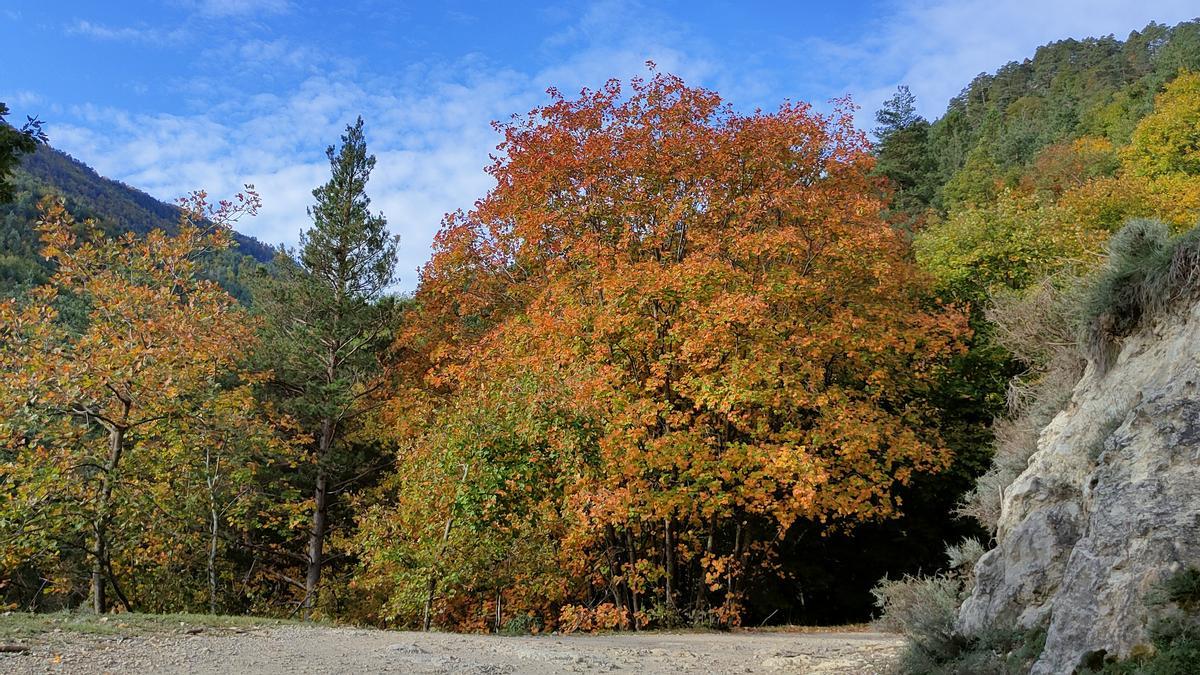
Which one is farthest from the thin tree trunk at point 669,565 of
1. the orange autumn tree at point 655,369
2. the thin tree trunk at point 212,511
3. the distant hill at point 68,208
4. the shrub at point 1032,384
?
the distant hill at point 68,208

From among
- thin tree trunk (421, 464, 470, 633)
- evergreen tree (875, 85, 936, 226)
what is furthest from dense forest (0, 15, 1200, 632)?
evergreen tree (875, 85, 936, 226)

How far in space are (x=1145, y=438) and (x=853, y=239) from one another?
8830 mm

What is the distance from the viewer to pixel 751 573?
16.1m

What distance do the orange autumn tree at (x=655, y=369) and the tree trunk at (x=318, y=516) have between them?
2813 millimetres

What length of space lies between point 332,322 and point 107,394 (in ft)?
25.7

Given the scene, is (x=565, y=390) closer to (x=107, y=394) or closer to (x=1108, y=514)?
(x=107, y=394)

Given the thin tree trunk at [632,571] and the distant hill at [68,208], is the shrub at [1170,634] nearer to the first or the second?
the thin tree trunk at [632,571]

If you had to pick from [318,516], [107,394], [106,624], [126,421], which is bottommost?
[106,624]

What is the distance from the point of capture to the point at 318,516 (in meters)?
17.8

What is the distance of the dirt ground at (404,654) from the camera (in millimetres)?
5812

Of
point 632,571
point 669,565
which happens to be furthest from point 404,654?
point 669,565

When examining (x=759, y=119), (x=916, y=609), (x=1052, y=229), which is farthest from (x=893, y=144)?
(x=916, y=609)

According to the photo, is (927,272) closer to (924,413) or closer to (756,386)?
(924,413)

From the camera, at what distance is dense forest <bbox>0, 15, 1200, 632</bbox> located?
11.1 metres
